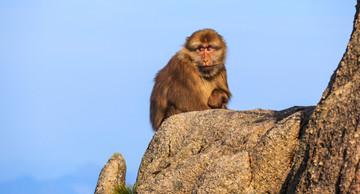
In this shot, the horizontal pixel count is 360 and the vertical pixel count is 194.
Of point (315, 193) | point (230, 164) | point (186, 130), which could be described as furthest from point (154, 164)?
point (315, 193)

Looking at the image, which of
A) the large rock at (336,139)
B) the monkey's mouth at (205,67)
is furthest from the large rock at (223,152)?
the monkey's mouth at (205,67)

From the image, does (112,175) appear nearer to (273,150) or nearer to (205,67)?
(273,150)

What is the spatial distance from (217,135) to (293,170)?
132 centimetres

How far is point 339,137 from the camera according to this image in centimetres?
412

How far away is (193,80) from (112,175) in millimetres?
2941

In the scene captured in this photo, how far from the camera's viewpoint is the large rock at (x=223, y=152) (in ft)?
15.4

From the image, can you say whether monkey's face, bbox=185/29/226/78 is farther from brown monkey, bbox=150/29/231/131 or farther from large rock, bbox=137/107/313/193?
large rock, bbox=137/107/313/193

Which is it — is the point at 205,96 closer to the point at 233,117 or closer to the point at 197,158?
the point at 233,117

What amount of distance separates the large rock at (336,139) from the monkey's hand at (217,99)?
13.6 feet

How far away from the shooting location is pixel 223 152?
17.0ft

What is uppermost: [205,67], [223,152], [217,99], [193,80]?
[205,67]

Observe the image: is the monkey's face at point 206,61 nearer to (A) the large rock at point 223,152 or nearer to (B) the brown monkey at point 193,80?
(B) the brown monkey at point 193,80

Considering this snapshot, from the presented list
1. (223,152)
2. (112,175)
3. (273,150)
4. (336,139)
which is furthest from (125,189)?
(336,139)

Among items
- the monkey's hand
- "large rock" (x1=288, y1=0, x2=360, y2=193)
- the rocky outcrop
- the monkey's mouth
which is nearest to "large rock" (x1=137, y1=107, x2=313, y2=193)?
the rocky outcrop
